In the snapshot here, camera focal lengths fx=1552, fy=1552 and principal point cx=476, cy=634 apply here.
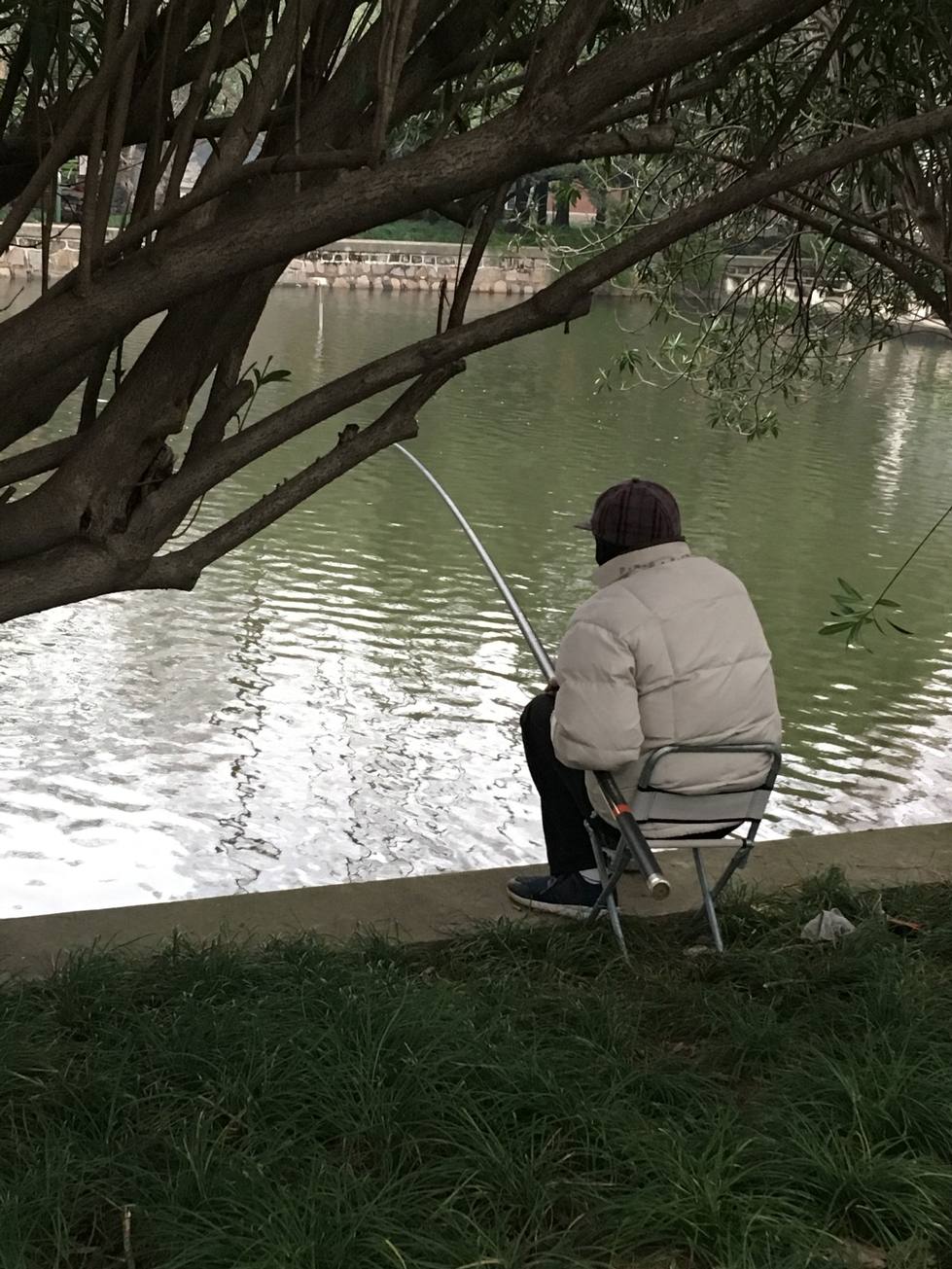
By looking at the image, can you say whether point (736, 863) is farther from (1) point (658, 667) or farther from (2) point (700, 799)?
(1) point (658, 667)

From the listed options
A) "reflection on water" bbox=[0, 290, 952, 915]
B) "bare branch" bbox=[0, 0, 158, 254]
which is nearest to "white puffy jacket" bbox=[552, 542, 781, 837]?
"bare branch" bbox=[0, 0, 158, 254]

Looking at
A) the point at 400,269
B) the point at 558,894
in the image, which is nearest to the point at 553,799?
the point at 558,894

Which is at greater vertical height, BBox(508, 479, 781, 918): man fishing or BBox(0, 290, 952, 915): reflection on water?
BBox(508, 479, 781, 918): man fishing

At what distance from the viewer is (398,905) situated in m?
3.54

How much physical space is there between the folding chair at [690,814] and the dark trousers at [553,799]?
24 cm

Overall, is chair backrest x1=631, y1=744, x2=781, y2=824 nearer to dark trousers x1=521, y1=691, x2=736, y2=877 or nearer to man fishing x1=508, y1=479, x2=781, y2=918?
man fishing x1=508, y1=479, x2=781, y2=918

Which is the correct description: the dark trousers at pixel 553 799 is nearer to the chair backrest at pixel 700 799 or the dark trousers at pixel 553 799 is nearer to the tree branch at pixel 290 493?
the chair backrest at pixel 700 799

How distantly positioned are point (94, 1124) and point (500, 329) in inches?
55.1

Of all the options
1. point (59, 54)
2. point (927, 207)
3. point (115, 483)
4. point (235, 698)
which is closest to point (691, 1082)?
point (115, 483)

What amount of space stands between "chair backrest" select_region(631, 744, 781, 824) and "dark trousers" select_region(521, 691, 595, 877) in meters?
0.43

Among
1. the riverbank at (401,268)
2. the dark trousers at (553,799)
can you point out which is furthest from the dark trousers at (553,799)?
the riverbank at (401,268)

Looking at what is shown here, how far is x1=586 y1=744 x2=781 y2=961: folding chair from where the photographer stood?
3.12m

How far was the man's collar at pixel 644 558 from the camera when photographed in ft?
10.5

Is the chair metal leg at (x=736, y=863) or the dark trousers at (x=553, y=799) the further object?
the dark trousers at (x=553, y=799)
